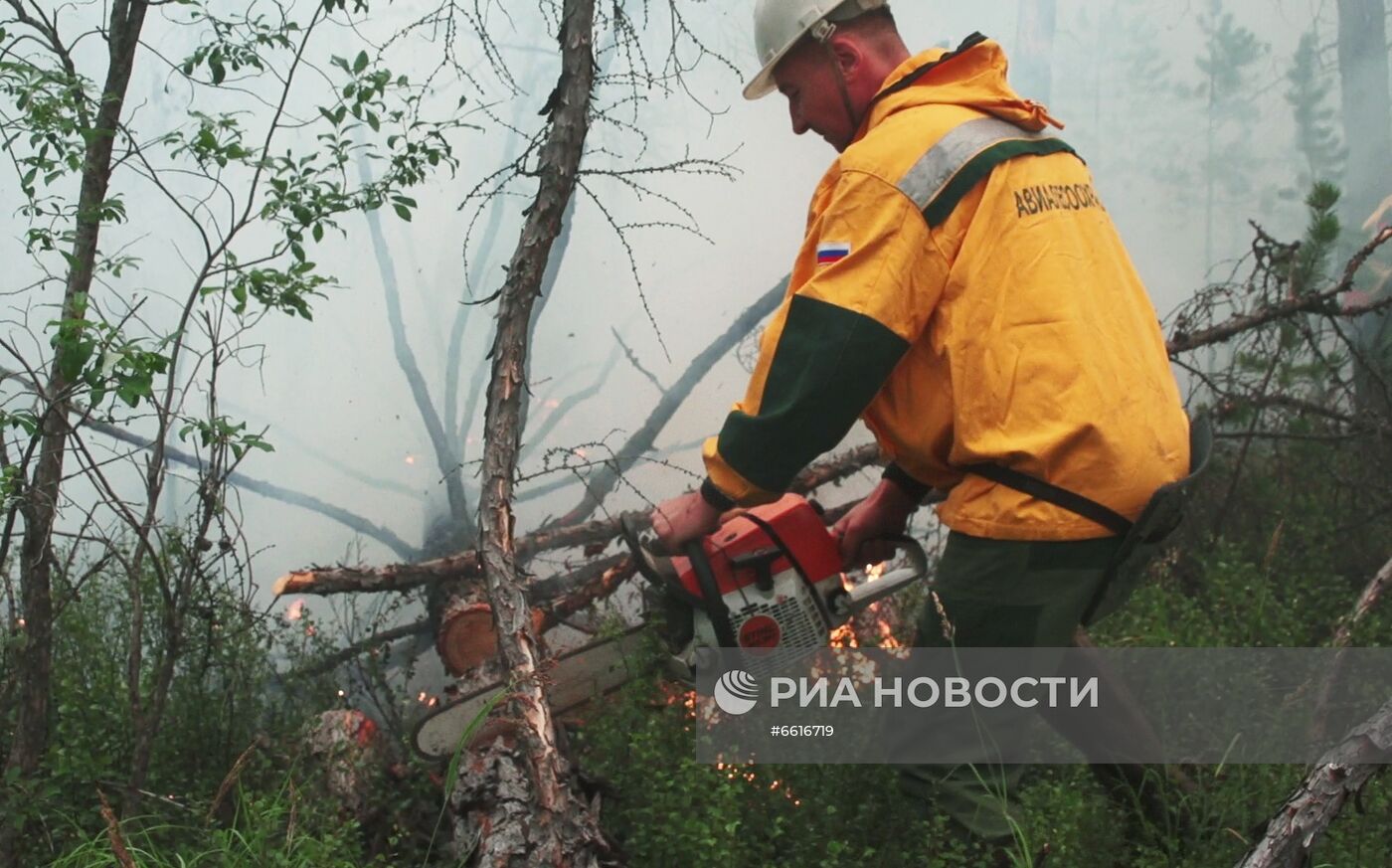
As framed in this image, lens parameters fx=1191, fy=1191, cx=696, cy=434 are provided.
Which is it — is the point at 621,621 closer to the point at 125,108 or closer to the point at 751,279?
the point at 751,279

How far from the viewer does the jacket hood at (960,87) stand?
254 cm

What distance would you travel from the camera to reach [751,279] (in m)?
4.60

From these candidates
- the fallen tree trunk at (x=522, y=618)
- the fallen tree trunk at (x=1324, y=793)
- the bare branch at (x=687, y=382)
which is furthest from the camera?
the bare branch at (x=687, y=382)

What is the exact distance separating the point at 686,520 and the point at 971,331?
0.76m

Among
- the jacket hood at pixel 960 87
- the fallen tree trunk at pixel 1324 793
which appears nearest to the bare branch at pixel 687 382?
the jacket hood at pixel 960 87

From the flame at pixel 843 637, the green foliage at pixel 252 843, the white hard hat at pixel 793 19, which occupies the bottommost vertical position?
the flame at pixel 843 637

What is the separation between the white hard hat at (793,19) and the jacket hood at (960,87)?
19cm

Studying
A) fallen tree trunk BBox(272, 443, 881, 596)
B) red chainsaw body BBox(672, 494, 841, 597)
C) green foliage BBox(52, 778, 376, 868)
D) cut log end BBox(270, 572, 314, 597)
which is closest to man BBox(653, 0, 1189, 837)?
red chainsaw body BBox(672, 494, 841, 597)

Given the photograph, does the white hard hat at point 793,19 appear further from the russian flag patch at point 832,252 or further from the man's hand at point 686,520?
the man's hand at point 686,520

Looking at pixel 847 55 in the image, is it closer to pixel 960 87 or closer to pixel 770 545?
pixel 960 87

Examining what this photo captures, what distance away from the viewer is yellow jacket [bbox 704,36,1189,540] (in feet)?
7.81

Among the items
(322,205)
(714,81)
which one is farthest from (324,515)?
(714,81)

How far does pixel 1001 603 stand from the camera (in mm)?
2545

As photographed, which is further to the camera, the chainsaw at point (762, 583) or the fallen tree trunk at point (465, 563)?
the fallen tree trunk at point (465, 563)
